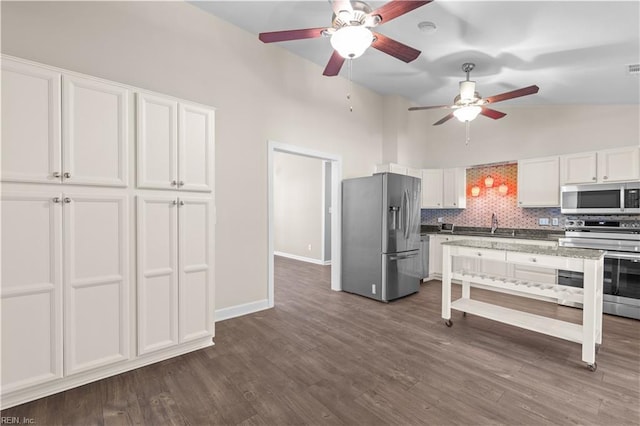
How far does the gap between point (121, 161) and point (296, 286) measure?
132 inches

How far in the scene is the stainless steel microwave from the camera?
3613 millimetres

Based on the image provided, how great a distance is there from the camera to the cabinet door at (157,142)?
228 cm

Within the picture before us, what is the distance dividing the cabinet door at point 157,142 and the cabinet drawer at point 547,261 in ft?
10.5

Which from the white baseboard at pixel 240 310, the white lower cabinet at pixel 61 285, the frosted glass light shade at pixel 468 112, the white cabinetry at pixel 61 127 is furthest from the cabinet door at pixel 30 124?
the frosted glass light shade at pixel 468 112

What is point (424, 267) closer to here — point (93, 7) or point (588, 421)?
point (588, 421)

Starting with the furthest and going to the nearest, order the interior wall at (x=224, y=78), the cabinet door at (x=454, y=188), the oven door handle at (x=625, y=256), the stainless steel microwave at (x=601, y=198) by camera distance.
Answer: the cabinet door at (x=454, y=188)
the stainless steel microwave at (x=601, y=198)
the oven door handle at (x=625, y=256)
the interior wall at (x=224, y=78)

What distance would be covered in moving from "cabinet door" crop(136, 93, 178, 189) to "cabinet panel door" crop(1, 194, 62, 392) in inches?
23.7

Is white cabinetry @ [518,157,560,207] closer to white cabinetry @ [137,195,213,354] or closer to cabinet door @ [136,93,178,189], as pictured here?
white cabinetry @ [137,195,213,354]

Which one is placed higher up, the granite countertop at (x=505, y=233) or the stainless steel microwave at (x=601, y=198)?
the stainless steel microwave at (x=601, y=198)

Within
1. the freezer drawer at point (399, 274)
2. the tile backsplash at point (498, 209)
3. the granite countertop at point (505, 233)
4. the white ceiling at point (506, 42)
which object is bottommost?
the freezer drawer at point (399, 274)

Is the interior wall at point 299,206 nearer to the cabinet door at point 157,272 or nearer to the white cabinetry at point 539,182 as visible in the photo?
the white cabinetry at point 539,182

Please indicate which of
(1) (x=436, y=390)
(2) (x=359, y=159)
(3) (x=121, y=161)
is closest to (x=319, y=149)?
(2) (x=359, y=159)

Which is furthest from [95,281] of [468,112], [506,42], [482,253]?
[506,42]

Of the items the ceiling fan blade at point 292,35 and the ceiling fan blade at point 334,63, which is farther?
the ceiling fan blade at point 334,63
